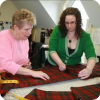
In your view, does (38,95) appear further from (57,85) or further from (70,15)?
(70,15)

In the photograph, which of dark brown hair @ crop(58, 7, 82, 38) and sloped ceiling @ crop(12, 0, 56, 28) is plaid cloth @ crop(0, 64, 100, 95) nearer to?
dark brown hair @ crop(58, 7, 82, 38)

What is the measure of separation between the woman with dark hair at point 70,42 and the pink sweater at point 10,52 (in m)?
0.27

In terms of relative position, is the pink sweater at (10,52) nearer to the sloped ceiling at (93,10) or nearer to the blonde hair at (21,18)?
the blonde hair at (21,18)

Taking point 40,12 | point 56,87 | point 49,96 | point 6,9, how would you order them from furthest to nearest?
point 6,9, point 40,12, point 56,87, point 49,96

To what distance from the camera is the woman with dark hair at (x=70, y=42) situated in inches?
48.5

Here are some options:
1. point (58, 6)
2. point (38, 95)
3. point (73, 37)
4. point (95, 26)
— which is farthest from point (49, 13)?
point (38, 95)

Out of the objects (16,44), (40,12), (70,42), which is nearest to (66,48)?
(70,42)

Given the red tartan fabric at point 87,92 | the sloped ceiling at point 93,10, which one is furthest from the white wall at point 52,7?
the red tartan fabric at point 87,92

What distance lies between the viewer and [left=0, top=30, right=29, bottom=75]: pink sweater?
36.8 inches

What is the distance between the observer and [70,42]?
4.19ft

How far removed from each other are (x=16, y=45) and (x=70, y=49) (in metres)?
0.47

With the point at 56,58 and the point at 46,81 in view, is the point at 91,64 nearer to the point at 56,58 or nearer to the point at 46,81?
the point at 56,58

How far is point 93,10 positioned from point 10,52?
1.53m

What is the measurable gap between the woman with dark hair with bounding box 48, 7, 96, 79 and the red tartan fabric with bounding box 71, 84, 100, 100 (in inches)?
15.1
